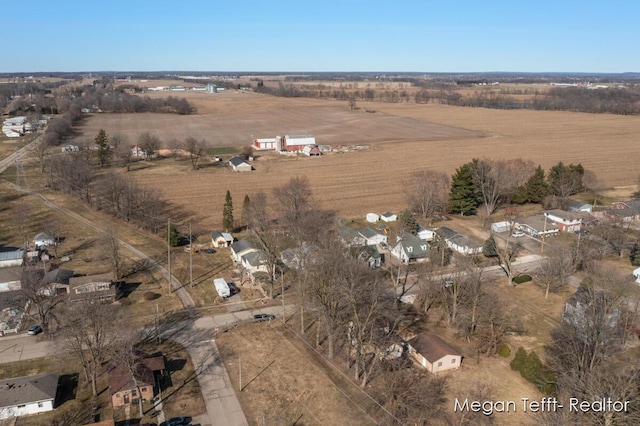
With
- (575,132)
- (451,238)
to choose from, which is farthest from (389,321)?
(575,132)

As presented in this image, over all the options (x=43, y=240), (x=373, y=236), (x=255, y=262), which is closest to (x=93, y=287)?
(x=255, y=262)

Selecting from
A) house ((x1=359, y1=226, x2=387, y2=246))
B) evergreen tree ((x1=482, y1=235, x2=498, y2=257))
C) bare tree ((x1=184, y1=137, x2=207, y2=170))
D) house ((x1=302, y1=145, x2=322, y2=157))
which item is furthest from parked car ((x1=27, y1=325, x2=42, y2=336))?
house ((x1=302, y1=145, x2=322, y2=157))

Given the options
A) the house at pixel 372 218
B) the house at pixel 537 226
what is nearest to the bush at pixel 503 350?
the house at pixel 537 226

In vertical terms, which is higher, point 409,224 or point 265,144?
point 265,144

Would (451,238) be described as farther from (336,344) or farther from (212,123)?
(212,123)

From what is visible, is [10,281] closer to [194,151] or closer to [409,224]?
[409,224]
